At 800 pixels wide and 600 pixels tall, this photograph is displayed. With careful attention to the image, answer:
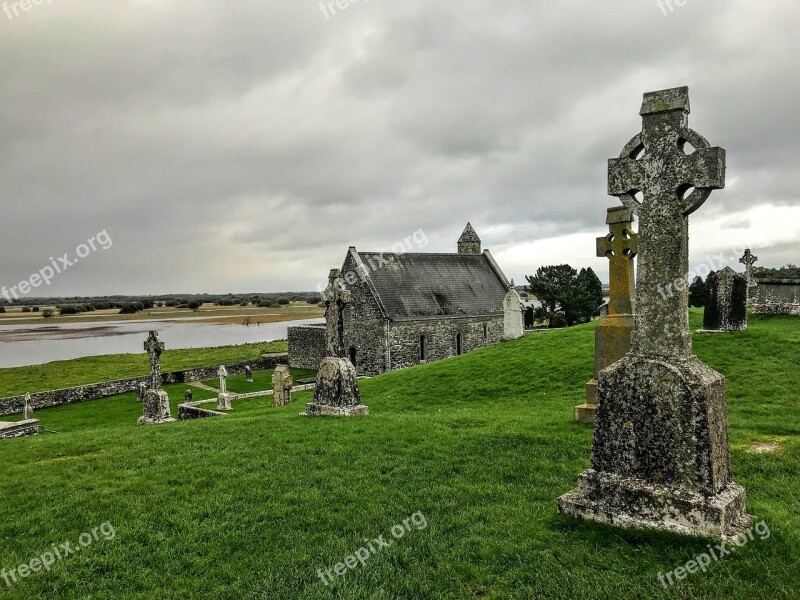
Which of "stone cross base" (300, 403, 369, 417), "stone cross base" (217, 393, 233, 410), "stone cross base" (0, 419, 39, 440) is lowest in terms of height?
"stone cross base" (217, 393, 233, 410)

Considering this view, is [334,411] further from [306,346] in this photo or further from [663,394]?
[306,346]

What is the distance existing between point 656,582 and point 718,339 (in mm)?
13914

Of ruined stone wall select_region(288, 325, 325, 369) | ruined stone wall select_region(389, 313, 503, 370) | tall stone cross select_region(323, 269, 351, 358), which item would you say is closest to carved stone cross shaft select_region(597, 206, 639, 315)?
tall stone cross select_region(323, 269, 351, 358)

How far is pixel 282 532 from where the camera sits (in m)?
5.32

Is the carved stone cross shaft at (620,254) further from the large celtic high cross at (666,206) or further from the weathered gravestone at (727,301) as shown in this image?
the weathered gravestone at (727,301)

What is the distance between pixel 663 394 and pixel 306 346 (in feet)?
114

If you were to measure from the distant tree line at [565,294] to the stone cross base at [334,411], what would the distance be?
3577 cm

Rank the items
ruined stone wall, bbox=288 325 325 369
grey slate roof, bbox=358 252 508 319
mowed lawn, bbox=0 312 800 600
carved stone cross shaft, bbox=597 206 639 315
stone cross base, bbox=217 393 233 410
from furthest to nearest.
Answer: ruined stone wall, bbox=288 325 325 369
grey slate roof, bbox=358 252 508 319
stone cross base, bbox=217 393 233 410
carved stone cross shaft, bbox=597 206 639 315
mowed lawn, bbox=0 312 800 600

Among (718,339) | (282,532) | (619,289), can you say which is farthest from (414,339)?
(282,532)

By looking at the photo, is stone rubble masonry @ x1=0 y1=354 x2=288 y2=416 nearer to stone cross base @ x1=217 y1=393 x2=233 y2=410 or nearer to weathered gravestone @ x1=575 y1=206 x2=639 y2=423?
stone cross base @ x1=217 y1=393 x2=233 y2=410

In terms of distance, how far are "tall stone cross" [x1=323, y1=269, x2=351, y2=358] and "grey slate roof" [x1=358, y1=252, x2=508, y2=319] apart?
17.8 m

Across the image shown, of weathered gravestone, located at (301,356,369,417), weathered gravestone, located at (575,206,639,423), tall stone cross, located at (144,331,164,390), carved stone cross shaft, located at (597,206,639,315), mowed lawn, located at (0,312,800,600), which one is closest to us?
mowed lawn, located at (0,312,800,600)

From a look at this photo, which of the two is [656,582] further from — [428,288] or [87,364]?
[87,364]

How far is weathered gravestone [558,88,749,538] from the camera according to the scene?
15.1 ft
